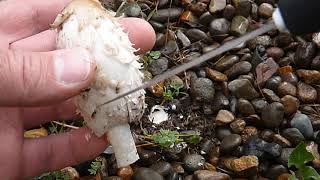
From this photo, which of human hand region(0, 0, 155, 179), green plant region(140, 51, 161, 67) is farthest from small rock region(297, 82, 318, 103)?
human hand region(0, 0, 155, 179)

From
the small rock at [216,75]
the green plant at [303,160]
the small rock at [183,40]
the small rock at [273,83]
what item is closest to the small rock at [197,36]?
the small rock at [183,40]

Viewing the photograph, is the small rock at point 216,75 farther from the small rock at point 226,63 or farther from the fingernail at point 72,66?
the fingernail at point 72,66

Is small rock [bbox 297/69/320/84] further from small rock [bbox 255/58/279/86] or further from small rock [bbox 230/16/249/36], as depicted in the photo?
small rock [bbox 230/16/249/36]

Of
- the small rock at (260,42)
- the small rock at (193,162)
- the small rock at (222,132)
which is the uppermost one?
the small rock at (260,42)

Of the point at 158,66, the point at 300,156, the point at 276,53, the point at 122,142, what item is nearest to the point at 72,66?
the point at 122,142

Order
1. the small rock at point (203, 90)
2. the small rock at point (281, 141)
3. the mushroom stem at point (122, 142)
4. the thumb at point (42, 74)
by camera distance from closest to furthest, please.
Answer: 1. the thumb at point (42, 74)
2. the mushroom stem at point (122, 142)
3. the small rock at point (281, 141)
4. the small rock at point (203, 90)

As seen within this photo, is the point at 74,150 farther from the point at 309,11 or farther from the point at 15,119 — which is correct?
the point at 309,11

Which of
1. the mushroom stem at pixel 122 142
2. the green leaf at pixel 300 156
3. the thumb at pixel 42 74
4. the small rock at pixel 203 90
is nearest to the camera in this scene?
the thumb at pixel 42 74
